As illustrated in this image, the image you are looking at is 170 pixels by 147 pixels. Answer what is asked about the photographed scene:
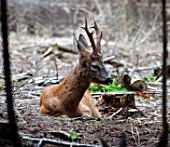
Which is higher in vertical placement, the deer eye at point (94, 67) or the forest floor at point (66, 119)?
the deer eye at point (94, 67)

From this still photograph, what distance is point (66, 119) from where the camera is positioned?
18.9 feet

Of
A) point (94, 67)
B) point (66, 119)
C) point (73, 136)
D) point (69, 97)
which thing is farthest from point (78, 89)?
point (73, 136)

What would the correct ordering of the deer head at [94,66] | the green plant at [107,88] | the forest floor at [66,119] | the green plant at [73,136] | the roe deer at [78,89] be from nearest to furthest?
1. the green plant at [73,136]
2. the forest floor at [66,119]
3. the roe deer at [78,89]
4. the deer head at [94,66]
5. the green plant at [107,88]

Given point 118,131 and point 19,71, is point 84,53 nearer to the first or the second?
point 118,131

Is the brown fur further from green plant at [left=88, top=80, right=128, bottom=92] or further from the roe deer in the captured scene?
green plant at [left=88, top=80, right=128, bottom=92]

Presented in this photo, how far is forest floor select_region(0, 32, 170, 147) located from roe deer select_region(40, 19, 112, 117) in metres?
0.29

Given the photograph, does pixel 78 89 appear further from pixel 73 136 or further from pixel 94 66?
pixel 73 136

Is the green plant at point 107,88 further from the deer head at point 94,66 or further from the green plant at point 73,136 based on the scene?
the green plant at point 73,136

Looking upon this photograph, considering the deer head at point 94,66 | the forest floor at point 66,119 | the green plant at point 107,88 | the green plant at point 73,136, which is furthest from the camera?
the green plant at point 107,88

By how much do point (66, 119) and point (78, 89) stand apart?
1318 mm

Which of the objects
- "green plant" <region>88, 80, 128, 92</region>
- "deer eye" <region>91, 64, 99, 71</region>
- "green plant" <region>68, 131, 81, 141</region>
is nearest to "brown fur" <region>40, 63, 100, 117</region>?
"deer eye" <region>91, 64, 99, 71</region>

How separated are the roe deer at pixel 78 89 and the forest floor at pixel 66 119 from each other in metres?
0.29

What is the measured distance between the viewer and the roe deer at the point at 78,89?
691 centimetres

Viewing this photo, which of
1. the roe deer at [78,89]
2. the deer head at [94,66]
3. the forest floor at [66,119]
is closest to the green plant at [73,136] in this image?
the forest floor at [66,119]
